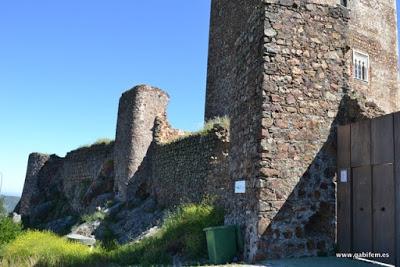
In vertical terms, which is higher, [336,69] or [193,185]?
[336,69]

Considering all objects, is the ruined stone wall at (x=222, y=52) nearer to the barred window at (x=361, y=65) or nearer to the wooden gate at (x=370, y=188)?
the barred window at (x=361, y=65)

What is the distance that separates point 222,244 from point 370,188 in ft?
8.82

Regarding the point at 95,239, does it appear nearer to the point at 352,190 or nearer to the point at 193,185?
the point at 193,185

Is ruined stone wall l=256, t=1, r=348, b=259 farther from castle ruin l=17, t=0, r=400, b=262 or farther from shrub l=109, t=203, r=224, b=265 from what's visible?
shrub l=109, t=203, r=224, b=265

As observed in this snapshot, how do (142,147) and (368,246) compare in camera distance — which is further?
(142,147)

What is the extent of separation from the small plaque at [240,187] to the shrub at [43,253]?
13.7 feet

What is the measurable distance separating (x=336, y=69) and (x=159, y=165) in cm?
1024

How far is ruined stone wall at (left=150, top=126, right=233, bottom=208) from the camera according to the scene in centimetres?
1391

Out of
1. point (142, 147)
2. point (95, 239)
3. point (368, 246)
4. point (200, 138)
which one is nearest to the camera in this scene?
point (368, 246)

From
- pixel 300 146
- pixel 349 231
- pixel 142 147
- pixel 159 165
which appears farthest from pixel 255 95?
pixel 142 147

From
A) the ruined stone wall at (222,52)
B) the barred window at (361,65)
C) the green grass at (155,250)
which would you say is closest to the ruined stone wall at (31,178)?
the ruined stone wall at (222,52)

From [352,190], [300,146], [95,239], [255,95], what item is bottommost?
[95,239]

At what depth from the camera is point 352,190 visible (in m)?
7.93

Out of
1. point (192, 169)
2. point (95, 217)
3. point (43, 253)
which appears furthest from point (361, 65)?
point (43, 253)
